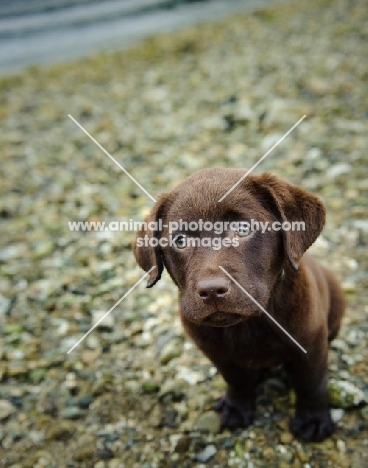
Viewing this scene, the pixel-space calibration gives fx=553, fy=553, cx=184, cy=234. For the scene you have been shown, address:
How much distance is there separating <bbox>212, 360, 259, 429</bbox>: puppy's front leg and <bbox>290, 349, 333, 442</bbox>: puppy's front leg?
0.96ft

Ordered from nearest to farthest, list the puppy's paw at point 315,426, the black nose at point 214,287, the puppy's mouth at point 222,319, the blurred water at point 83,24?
the black nose at point 214,287
the puppy's mouth at point 222,319
the puppy's paw at point 315,426
the blurred water at point 83,24

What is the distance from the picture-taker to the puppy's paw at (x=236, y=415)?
3.65m

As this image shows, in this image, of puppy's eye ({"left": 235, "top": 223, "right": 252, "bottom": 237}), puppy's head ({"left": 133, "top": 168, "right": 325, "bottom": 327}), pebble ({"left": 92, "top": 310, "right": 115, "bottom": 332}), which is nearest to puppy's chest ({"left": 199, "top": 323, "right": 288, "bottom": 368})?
puppy's head ({"left": 133, "top": 168, "right": 325, "bottom": 327})

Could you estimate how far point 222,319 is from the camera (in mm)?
2764

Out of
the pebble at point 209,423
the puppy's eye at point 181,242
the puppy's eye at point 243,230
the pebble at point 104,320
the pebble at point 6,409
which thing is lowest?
the pebble at point 6,409

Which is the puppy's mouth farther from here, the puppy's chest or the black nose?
the puppy's chest

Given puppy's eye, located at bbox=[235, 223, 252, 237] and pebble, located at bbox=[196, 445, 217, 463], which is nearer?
puppy's eye, located at bbox=[235, 223, 252, 237]

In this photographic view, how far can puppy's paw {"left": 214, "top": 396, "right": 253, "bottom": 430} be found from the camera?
12.0 feet

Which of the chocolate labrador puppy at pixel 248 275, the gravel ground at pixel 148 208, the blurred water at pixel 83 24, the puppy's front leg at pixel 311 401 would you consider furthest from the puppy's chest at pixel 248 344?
the blurred water at pixel 83 24

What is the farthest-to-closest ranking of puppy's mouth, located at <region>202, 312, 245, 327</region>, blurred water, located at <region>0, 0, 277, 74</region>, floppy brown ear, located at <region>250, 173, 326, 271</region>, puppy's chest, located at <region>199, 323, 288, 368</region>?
blurred water, located at <region>0, 0, 277, 74</region>, puppy's chest, located at <region>199, 323, 288, 368</region>, floppy brown ear, located at <region>250, 173, 326, 271</region>, puppy's mouth, located at <region>202, 312, 245, 327</region>

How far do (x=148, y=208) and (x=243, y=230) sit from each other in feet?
11.5

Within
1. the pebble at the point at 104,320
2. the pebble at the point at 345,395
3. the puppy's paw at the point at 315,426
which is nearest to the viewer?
the puppy's paw at the point at 315,426

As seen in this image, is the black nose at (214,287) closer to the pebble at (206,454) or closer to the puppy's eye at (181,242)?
the puppy's eye at (181,242)

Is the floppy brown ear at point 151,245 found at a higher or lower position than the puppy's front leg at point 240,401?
higher
